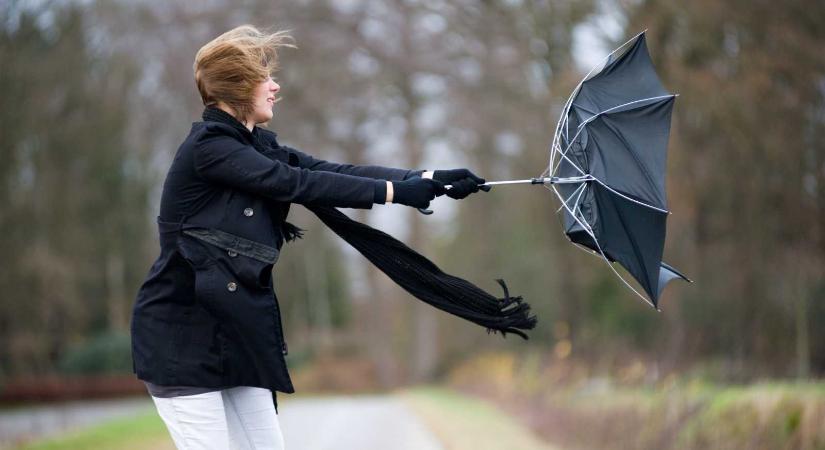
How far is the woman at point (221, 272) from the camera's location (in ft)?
12.0

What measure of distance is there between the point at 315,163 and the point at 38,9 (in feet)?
52.1

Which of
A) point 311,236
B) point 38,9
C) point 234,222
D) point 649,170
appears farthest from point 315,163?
point 311,236

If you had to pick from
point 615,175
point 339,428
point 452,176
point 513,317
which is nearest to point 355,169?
point 452,176

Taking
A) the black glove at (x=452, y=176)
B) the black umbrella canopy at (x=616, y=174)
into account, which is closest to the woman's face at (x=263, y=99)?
the black glove at (x=452, y=176)

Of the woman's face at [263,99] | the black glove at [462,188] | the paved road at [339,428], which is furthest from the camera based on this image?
the paved road at [339,428]

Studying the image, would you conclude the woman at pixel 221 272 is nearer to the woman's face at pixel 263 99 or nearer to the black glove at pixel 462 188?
the woman's face at pixel 263 99

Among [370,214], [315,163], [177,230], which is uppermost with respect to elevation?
[370,214]

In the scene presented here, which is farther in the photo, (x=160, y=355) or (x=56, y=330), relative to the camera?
(x=56, y=330)

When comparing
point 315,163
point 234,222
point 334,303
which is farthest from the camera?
point 334,303

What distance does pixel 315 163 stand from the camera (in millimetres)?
4449

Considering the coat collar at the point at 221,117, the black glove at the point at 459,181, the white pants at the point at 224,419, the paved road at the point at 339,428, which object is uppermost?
the coat collar at the point at 221,117

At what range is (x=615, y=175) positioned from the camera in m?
4.67

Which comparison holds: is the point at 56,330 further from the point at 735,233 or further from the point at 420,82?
the point at 735,233

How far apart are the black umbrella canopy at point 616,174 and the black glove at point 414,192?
0.75 meters
